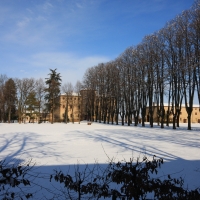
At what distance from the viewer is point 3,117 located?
5412cm

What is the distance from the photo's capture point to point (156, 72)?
33.0 meters

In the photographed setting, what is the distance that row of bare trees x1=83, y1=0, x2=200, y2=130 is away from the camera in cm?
2488

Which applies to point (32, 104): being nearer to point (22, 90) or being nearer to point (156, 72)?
point (22, 90)

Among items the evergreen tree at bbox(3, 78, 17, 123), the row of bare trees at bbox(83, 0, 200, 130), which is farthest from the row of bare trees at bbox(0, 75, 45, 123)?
the row of bare trees at bbox(83, 0, 200, 130)

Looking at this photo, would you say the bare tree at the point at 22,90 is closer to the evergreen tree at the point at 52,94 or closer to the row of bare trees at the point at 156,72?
the evergreen tree at the point at 52,94

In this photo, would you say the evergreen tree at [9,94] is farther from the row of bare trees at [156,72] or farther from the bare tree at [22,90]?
the row of bare trees at [156,72]

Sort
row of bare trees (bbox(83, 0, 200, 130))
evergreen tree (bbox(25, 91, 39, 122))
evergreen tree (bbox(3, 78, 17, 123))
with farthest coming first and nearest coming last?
evergreen tree (bbox(3, 78, 17, 123)) < evergreen tree (bbox(25, 91, 39, 122)) < row of bare trees (bbox(83, 0, 200, 130))

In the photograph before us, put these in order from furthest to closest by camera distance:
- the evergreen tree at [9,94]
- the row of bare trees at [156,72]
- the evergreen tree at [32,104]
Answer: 1. the evergreen tree at [9,94]
2. the evergreen tree at [32,104]
3. the row of bare trees at [156,72]

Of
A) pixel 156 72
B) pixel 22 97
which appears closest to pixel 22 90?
pixel 22 97

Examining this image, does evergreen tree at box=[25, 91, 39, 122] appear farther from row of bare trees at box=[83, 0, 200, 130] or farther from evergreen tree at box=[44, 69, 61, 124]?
row of bare trees at box=[83, 0, 200, 130]

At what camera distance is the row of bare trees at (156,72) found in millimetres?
24875

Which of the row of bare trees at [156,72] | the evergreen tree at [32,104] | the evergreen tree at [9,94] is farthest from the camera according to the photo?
the evergreen tree at [9,94]

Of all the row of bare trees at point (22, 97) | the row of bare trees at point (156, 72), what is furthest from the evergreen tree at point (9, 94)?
the row of bare trees at point (156, 72)

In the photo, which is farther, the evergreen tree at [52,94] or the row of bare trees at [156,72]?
the evergreen tree at [52,94]
